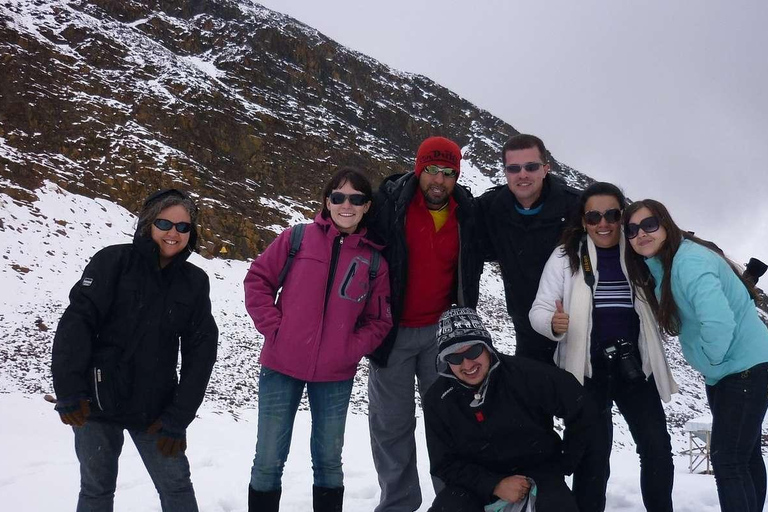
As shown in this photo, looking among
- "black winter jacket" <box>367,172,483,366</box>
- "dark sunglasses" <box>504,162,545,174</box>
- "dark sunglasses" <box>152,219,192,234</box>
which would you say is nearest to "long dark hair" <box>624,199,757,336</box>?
"dark sunglasses" <box>504,162,545,174</box>

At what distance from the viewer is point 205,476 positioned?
5062 mm

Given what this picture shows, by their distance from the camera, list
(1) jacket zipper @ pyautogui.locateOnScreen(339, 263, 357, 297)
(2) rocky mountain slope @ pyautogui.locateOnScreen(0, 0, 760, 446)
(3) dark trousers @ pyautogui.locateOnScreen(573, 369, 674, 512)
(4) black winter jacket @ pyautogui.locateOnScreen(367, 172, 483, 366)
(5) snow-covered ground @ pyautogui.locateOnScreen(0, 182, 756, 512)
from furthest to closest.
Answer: (2) rocky mountain slope @ pyautogui.locateOnScreen(0, 0, 760, 446) → (5) snow-covered ground @ pyautogui.locateOnScreen(0, 182, 756, 512) → (4) black winter jacket @ pyautogui.locateOnScreen(367, 172, 483, 366) → (1) jacket zipper @ pyautogui.locateOnScreen(339, 263, 357, 297) → (3) dark trousers @ pyautogui.locateOnScreen(573, 369, 674, 512)

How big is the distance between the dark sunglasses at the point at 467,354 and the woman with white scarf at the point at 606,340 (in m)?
0.58

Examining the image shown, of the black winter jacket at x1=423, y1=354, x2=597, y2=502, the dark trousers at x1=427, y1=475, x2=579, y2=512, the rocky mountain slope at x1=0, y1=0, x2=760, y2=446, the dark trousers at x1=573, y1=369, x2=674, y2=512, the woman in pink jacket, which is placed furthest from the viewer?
the rocky mountain slope at x1=0, y1=0, x2=760, y2=446

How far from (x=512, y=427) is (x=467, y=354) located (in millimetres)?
522

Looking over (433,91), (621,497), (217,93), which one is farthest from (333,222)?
(433,91)

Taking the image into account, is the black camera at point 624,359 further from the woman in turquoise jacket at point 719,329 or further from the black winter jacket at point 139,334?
the black winter jacket at point 139,334

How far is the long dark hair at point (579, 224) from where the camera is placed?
3.56 metres

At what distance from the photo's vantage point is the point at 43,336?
10602 mm

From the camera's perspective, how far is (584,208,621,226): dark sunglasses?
3516mm

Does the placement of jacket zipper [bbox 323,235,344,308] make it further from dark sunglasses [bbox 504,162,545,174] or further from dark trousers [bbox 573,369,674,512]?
dark trousers [bbox 573,369,674,512]

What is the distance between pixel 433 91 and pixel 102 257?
4742 centimetres

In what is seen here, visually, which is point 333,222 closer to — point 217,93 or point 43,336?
point 43,336

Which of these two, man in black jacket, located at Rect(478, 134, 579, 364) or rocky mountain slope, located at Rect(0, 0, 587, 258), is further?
rocky mountain slope, located at Rect(0, 0, 587, 258)
